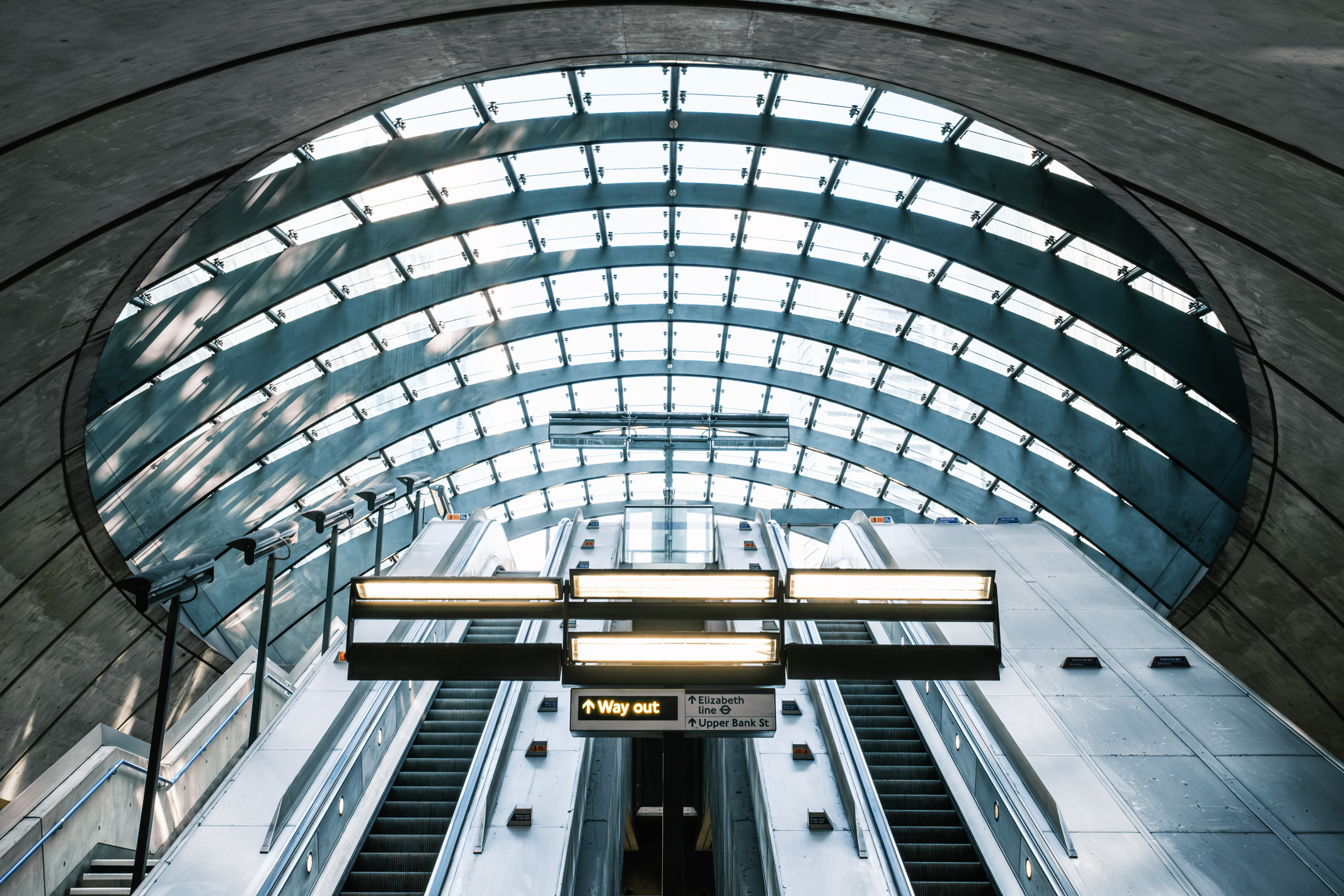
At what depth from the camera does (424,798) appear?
1104 centimetres

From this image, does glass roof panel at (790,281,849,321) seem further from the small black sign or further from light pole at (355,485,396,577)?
the small black sign

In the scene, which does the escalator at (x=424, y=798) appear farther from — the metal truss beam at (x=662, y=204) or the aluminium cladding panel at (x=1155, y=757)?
the metal truss beam at (x=662, y=204)

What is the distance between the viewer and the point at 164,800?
12453 millimetres

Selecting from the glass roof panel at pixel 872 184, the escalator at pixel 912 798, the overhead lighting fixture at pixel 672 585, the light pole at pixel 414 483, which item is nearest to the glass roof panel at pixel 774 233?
the glass roof panel at pixel 872 184

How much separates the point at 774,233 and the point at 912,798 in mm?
16287

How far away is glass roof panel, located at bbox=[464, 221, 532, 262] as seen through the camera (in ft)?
73.2

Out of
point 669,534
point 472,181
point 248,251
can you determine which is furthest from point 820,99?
point 248,251

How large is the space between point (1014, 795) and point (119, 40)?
35.7 ft

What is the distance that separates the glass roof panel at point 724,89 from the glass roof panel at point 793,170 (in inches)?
54.9

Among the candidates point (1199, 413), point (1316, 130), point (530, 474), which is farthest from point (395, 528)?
point (1316, 130)

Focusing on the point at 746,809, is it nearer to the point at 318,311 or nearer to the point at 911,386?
the point at 318,311

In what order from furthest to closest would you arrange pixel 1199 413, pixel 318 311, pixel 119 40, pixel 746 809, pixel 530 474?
1. pixel 530 474
2. pixel 318 311
3. pixel 1199 413
4. pixel 746 809
5. pixel 119 40

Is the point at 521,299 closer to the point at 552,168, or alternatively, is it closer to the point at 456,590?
the point at 552,168

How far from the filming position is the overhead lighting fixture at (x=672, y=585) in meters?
7.21
